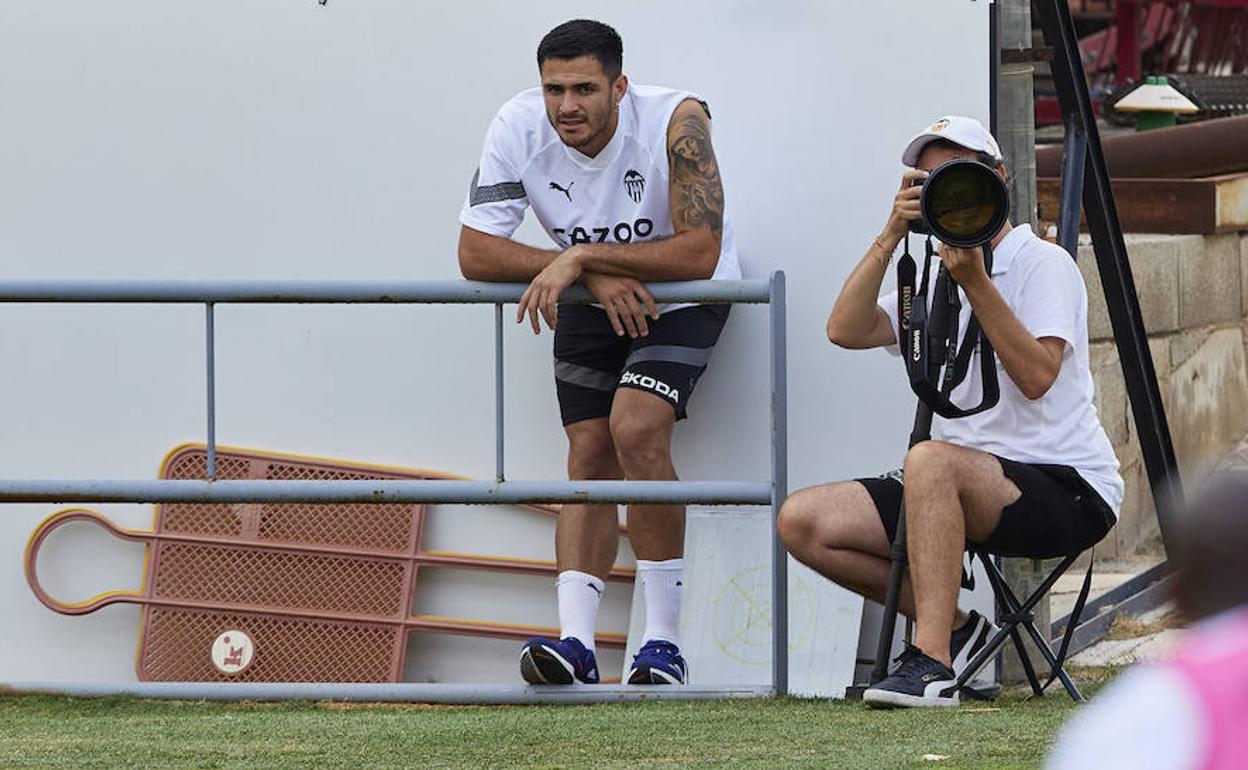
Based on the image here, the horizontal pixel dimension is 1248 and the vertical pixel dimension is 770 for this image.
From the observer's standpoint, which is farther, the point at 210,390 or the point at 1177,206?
the point at 1177,206

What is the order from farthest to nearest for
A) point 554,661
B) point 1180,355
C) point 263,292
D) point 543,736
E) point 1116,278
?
point 1180,355 < point 1116,278 < point 554,661 < point 263,292 < point 543,736

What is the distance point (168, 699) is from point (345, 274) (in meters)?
1.29

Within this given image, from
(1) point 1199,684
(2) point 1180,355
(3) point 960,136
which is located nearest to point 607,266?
(3) point 960,136

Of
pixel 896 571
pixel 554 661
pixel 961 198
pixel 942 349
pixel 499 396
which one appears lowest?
pixel 554 661

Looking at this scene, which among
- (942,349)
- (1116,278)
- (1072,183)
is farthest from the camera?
(1116,278)

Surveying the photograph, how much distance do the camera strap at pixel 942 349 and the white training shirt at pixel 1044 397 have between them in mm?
43

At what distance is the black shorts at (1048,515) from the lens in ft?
14.4

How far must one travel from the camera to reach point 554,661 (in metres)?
4.84

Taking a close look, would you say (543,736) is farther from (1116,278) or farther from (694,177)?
(1116,278)

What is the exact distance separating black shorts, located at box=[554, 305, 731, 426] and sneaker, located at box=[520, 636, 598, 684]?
2.04 ft

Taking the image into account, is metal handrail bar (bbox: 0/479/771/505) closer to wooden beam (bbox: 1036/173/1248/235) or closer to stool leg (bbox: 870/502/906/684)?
stool leg (bbox: 870/502/906/684)

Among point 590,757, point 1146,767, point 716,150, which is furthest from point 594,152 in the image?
point 1146,767

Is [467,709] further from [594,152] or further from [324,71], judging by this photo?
[324,71]

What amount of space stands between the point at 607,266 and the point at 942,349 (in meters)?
0.82
